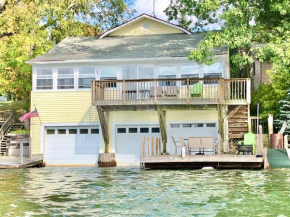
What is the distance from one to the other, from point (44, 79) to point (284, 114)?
12.9m

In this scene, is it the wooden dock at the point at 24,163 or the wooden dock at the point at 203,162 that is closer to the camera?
the wooden dock at the point at 203,162

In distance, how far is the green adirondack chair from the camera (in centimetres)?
2532

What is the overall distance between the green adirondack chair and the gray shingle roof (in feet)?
7.31

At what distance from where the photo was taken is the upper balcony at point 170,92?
2475cm

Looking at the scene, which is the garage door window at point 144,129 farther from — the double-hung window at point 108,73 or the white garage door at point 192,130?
the double-hung window at point 108,73

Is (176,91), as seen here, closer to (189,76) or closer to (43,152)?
(189,76)

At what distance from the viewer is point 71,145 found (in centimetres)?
2839

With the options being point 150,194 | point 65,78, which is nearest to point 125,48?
point 65,78

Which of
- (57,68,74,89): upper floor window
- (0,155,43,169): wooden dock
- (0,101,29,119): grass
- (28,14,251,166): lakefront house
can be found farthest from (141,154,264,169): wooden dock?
(0,101,29,119): grass

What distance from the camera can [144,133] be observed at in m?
27.8

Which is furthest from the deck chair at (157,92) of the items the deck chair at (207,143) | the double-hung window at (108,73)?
the deck chair at (207,143)

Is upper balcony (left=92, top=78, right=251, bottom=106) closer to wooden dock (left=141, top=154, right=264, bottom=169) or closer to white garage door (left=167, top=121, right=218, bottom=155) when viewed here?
white garage door (left=167, top=121, right=218, bottom=155)

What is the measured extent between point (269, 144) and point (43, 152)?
38.9 feet

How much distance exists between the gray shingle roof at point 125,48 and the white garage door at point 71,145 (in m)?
3.85
